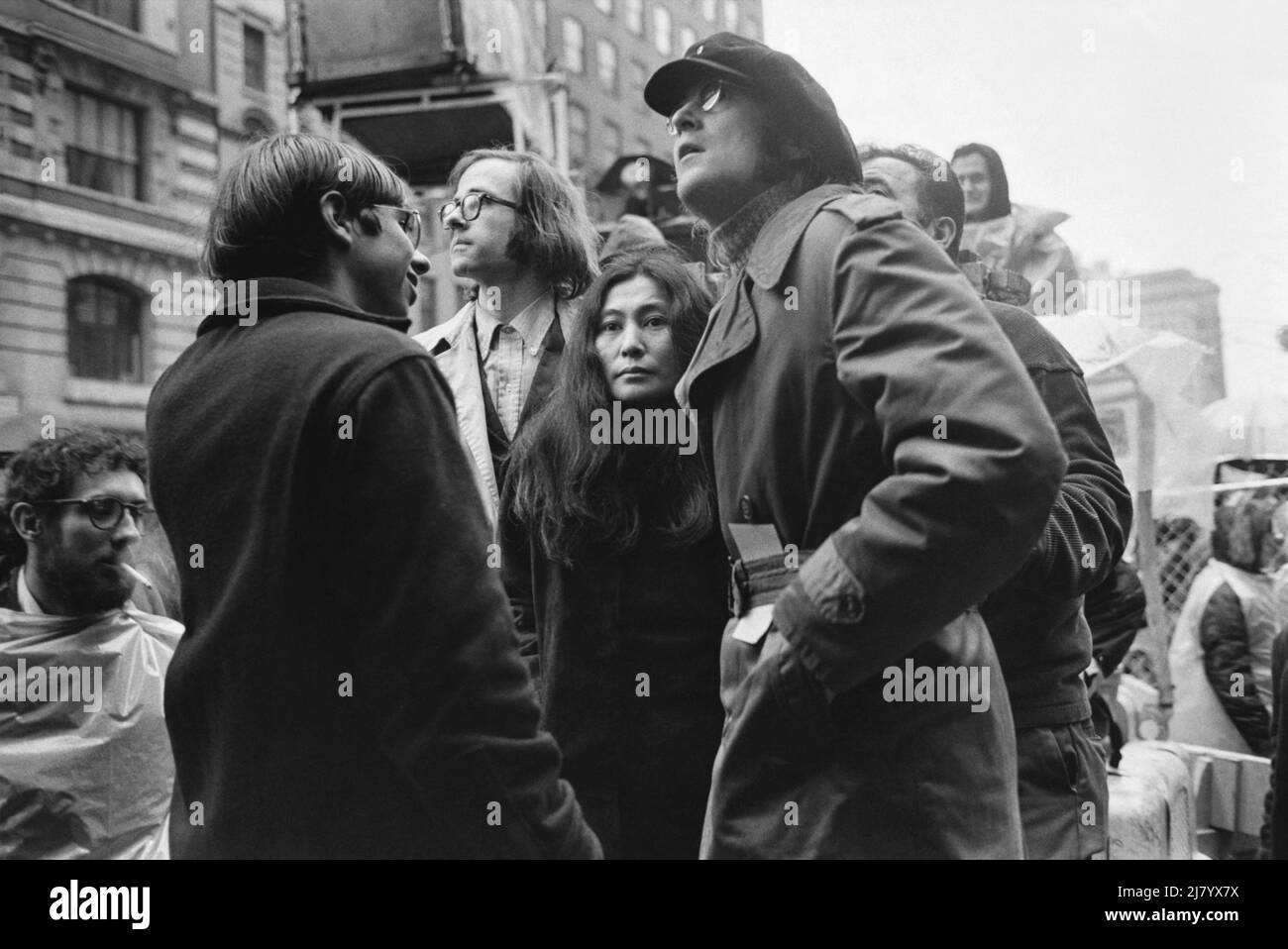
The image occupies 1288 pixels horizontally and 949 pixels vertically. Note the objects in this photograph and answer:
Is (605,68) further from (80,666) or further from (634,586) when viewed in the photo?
(80,666)

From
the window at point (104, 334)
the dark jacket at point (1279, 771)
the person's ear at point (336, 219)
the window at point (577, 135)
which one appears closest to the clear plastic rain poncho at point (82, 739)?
the window at point (104, 334)

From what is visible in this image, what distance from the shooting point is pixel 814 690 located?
1466 millimetres

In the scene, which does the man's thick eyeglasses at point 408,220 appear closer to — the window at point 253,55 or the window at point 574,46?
the window at point 253,55

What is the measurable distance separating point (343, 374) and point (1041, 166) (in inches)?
60.6

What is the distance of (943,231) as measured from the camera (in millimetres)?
2164

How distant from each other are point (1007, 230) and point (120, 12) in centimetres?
192

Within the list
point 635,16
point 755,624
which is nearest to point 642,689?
point 755,624

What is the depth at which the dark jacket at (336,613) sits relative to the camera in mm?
1414

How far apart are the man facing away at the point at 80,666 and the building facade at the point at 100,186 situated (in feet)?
0.65

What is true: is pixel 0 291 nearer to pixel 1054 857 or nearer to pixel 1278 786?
pixel 1054 857

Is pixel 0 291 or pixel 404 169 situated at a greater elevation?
pixel 404 169

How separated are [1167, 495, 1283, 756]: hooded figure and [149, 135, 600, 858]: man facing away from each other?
79.3 inches

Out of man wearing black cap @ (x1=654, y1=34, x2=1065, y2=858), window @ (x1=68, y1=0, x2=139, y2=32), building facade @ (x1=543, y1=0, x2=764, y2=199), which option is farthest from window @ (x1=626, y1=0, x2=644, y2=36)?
man wearing black cap @ (x1=654, y1=34, x2=1065, y2=858)

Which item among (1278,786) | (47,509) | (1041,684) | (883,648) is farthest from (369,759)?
(1278,786)
